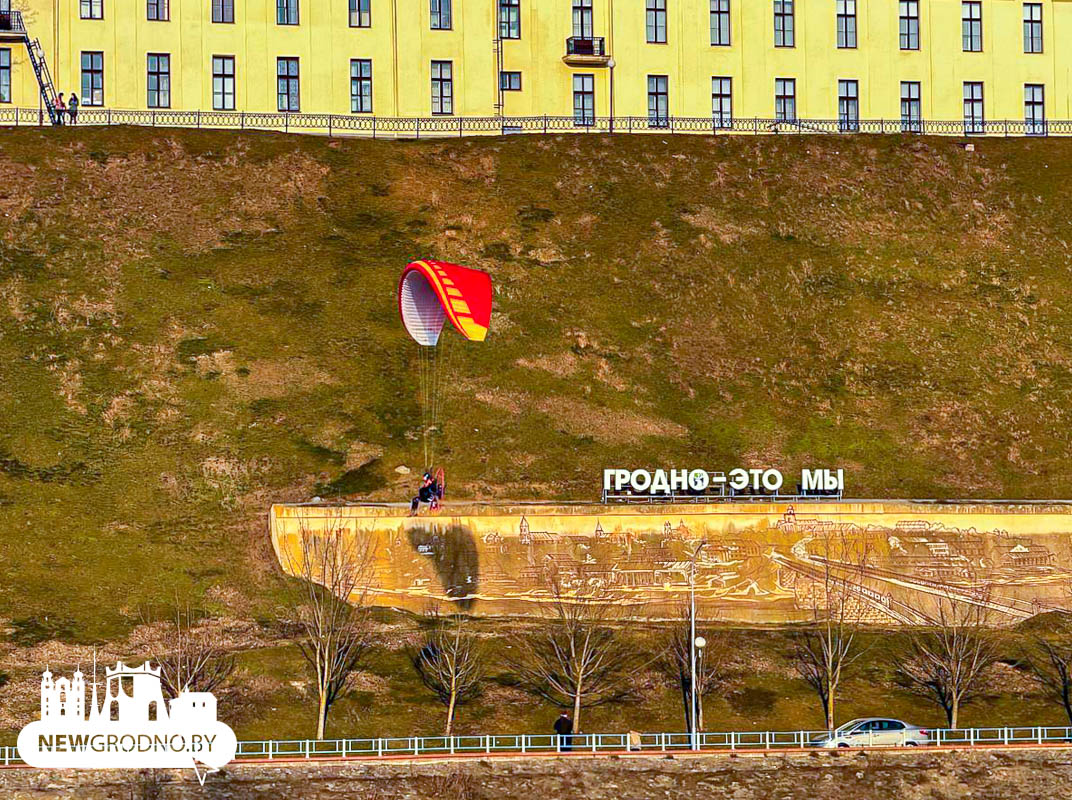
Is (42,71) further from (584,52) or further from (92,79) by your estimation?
(584,52)

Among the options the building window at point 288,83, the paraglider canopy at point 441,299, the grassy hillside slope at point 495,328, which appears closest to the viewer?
the paraglider canopy at point 441,299

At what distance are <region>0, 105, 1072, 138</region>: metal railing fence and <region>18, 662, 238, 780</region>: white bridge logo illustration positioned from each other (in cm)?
5839

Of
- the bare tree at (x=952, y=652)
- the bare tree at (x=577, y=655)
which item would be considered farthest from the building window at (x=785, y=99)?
the bare tree at (x=577, y=655)

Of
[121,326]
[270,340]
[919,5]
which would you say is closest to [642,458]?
[270,340]

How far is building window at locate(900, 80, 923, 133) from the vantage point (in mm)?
125125

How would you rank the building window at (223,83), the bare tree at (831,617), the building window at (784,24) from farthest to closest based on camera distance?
the building window at (784,24) < the building window at (223,83) < the bare tree at (831,617)

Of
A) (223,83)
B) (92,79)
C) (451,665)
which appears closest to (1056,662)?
(451,665)

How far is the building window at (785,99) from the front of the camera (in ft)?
408

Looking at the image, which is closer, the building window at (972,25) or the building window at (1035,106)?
the building window at (1035,106)

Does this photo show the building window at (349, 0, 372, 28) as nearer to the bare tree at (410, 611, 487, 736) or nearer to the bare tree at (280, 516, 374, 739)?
the bare tree at (280, 516, 374, 739)

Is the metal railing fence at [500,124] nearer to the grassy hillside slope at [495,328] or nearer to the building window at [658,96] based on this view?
the building window at [658,96]

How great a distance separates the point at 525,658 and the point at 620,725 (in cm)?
608

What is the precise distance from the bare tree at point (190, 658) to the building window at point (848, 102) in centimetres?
6360

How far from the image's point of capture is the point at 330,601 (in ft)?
258
